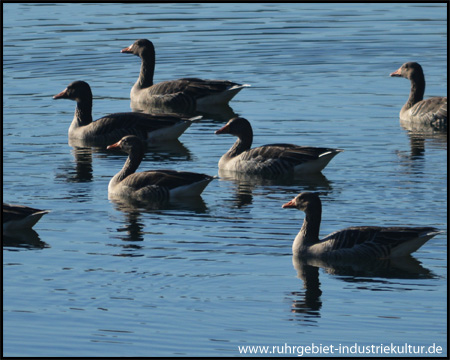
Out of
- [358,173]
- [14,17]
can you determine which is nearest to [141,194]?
[358,173]

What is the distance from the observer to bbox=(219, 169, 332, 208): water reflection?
78.5 ft

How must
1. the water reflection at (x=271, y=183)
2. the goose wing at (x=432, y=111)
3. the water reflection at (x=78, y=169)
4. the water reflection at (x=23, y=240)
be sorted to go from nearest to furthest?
the water reflection at (x=23, y=240) → the water reflection at (x=271, y=183) → the water reflection at (x=78, y=169) → the goose wing at (x=432, y=111)

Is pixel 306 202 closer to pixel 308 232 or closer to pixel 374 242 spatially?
pixel 308 232

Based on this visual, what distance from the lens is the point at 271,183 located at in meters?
24.8

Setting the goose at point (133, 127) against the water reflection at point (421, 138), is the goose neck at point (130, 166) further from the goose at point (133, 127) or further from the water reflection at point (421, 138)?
the water reflection at point (421, 138)

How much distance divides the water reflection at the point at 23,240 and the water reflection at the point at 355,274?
4.40m

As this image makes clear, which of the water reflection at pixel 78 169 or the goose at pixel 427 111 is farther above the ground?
the goose at pixel 427 111

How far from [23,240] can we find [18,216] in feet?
1.67

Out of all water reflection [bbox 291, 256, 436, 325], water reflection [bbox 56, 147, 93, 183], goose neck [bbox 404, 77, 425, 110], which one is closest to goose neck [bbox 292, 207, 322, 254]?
water reflection [bbox 291, 256, 436, 325]

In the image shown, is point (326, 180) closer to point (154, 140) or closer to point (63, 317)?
point (154, 140)

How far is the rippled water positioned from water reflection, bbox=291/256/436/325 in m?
0.05

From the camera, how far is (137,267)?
18.9 meters

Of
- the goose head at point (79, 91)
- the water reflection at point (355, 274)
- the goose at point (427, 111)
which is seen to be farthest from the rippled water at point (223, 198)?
the goose head at point (79, 91)

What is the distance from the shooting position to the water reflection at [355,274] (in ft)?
56.8
